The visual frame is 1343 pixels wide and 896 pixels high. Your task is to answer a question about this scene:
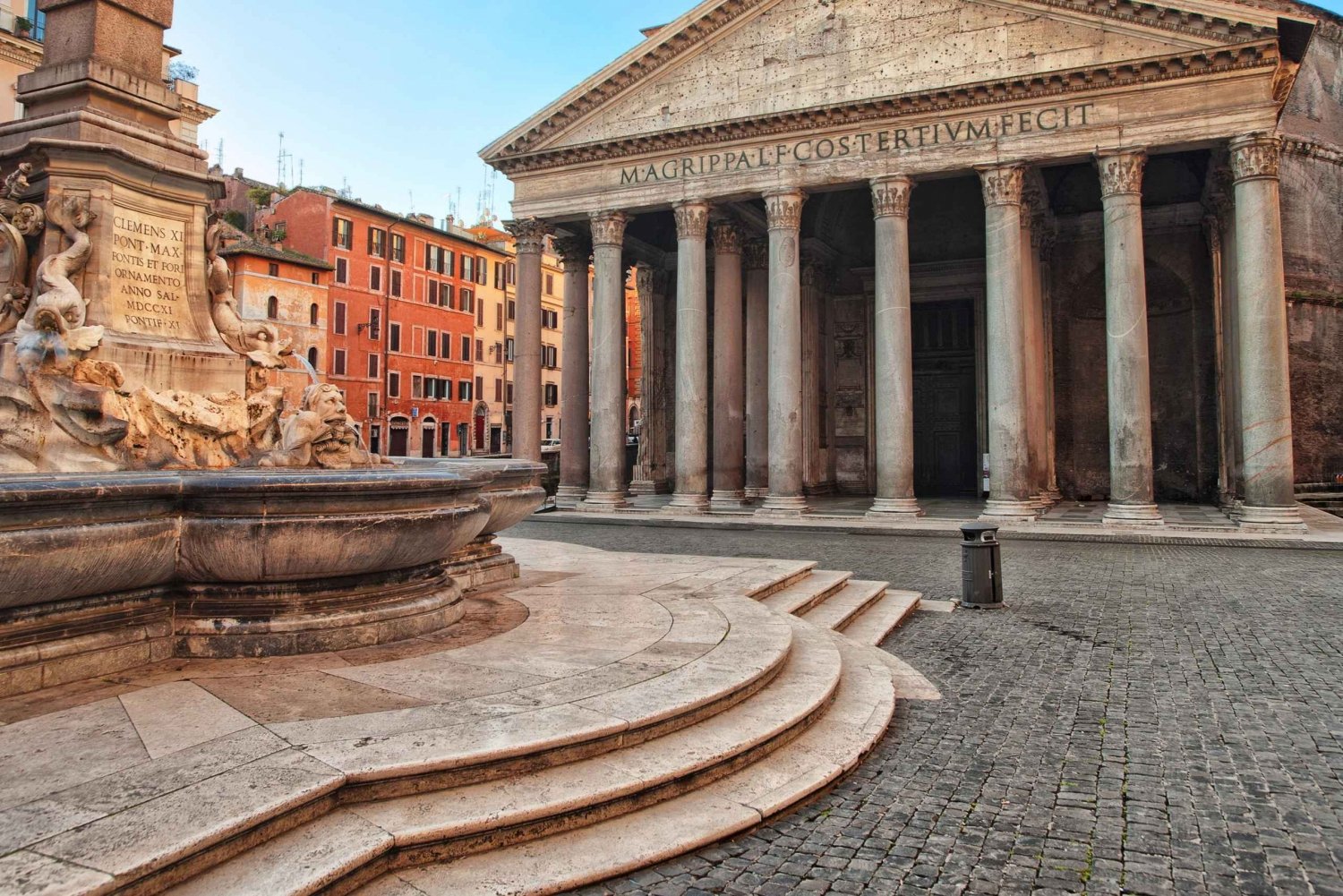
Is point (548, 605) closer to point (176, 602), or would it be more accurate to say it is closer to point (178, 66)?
point (176, 602)

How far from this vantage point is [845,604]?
8.38 meters

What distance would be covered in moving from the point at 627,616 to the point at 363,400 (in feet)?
129

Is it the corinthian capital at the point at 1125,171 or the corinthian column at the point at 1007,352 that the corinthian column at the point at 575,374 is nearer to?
the corinthian column at the point at 1007,352

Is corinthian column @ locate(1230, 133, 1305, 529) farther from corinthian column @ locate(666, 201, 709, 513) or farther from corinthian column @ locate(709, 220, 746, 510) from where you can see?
corinthian column @ locate(666, 201, 709, 513)

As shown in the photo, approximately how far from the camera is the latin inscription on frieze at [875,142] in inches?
683

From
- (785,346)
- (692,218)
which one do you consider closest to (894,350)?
(785,346)

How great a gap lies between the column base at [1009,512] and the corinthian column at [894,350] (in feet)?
4.84

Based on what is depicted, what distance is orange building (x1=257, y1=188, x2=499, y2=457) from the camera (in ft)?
134

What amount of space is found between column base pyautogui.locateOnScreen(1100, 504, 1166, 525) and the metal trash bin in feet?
30.1

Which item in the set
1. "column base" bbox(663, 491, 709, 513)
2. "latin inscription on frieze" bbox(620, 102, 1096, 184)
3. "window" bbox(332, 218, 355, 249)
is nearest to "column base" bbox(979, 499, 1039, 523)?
"column base" bbox(663, 491, 709, 513)

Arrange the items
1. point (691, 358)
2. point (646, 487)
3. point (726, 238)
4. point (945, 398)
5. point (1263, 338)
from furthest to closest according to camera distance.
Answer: point (945, 398) → point (646, 487) → point (726, 238) → point (691, 358) → point (1263, 338)

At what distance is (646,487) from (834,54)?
1341 centimetres

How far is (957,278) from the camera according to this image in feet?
84.4

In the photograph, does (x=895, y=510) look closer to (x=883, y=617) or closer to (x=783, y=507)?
(x=783, y=507)
